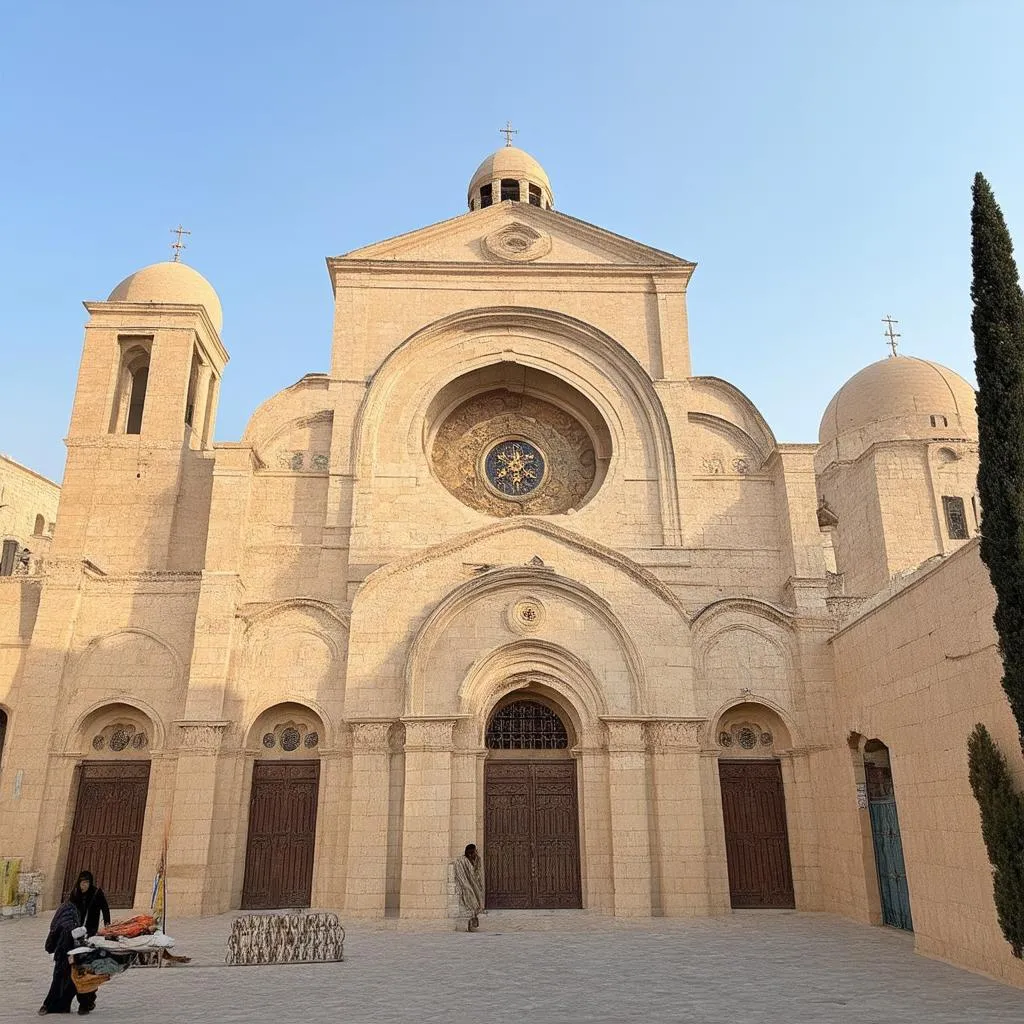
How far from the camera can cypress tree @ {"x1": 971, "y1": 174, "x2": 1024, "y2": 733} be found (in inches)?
371

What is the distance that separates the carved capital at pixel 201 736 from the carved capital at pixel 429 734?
363 centimetres

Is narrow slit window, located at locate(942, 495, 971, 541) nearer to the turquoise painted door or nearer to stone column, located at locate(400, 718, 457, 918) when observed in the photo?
the turquoise painted door

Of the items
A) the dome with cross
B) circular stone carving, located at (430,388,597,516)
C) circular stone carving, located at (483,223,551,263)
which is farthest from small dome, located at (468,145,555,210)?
circular stone carving, located at (430,388,597,516)

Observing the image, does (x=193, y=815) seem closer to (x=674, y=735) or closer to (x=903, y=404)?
(x=674, y=735)

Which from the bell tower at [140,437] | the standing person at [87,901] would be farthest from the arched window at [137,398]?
the standing person at [87,901]

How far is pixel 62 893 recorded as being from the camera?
52.6 feet

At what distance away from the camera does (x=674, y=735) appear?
1586cm

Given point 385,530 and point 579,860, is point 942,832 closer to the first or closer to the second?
point 579,860

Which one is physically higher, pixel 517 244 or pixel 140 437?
pixel 517 244

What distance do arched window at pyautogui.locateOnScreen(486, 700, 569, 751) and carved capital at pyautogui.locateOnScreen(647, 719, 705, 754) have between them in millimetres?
1833

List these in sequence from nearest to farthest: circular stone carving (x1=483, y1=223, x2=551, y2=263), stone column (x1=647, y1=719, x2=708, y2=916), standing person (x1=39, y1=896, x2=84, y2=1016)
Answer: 1. standing person (x1=39, y1=896, x2=84, y2=1016)
2. stone column (x1=647, y1=719, x2=708, y2=916)
3. circular stone carving (x1=483, y1=223, x2=551, y2=263)

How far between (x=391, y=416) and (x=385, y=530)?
288 cm

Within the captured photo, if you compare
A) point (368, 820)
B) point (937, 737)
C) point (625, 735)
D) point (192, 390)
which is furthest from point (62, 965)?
point (192, 390)

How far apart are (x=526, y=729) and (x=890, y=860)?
266 inches
